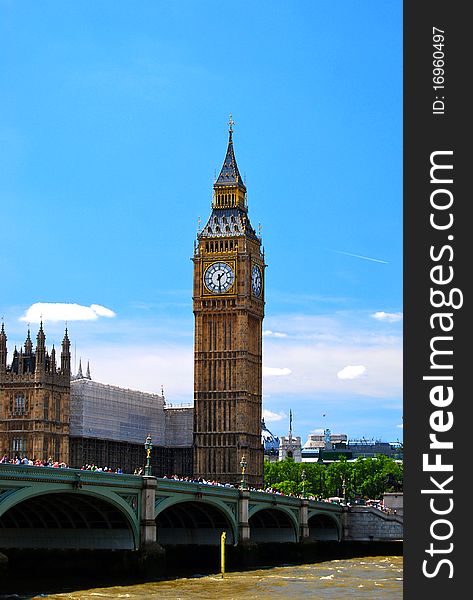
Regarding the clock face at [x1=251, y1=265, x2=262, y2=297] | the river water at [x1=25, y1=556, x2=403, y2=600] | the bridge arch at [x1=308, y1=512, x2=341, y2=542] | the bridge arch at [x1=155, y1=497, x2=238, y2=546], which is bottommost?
the bridge arch at [x1=308, y1=512, x2=341, y2=542]

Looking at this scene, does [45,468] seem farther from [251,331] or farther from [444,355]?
[251,331]

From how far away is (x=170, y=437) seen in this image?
14712 cm

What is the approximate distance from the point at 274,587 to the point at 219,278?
78460mm

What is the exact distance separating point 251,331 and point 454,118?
11887 cm

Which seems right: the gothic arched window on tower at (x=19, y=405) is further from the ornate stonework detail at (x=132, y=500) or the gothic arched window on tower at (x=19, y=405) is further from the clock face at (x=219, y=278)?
the ornate stonework detail at (x=132, y=500)

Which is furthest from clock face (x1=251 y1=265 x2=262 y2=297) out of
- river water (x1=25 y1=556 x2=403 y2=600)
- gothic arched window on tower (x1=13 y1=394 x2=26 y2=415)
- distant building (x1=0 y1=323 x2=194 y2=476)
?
river water (x1=25 y1=556 x2=403 y2=600)

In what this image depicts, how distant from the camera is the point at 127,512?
2662 inches

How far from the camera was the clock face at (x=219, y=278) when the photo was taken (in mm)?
140500

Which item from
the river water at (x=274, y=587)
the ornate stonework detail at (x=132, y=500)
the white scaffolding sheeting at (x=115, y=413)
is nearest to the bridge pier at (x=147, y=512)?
the ornate stonework detail at (x=132, y=500)

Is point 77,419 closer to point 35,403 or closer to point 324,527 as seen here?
point 35,403

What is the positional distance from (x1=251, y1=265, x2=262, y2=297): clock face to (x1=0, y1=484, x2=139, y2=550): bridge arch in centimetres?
7036

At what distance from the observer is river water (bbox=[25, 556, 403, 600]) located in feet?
191

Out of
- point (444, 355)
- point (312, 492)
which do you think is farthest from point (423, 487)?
point (312, 492)

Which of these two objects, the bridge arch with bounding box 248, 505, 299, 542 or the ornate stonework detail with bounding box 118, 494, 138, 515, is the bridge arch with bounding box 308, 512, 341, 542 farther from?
the ornate stonework detail with bounding box 118, 494, 138, 515
